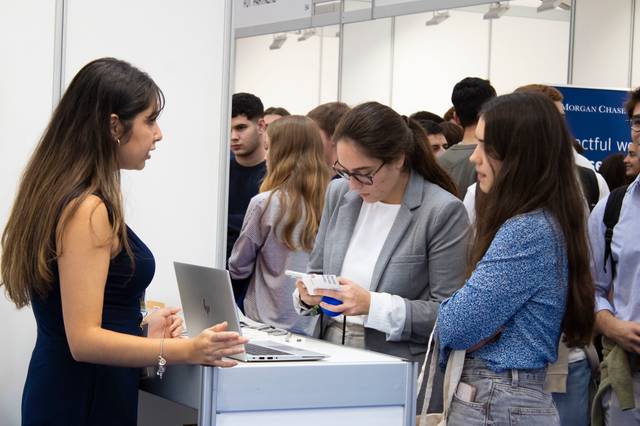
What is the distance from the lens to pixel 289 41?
931cm

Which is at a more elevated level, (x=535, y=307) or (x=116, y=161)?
Answer: (x=116, y=161)

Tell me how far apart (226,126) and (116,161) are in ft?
4.61

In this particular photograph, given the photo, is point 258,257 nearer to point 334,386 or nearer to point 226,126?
point 226,126

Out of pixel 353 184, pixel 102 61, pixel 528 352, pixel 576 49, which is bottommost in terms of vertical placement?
pixel 528 352

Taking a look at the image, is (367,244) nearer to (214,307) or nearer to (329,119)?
(214,307)

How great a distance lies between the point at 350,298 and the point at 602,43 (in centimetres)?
502

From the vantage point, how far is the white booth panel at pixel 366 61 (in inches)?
A: 328

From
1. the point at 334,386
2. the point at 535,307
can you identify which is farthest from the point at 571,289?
the point at 334,386

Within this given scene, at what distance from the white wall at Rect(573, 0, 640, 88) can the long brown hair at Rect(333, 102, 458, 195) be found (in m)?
4.33

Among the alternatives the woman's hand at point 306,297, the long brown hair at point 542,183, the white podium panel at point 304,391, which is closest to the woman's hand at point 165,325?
the white podium panel at point 304,391

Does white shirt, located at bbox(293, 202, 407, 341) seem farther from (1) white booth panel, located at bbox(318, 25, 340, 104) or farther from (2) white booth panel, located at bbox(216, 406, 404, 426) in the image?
(1) white booth panel, located at bbox(318, 25, 340, 104)

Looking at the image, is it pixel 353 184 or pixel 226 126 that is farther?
pixel 226 126

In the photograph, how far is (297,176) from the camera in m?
4.16

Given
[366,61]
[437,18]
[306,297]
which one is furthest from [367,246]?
[366,61]
